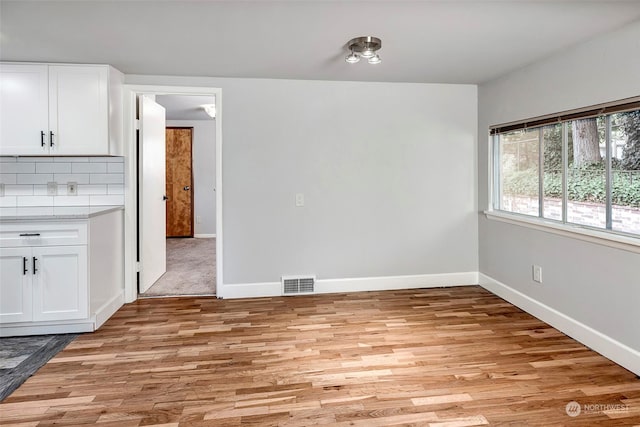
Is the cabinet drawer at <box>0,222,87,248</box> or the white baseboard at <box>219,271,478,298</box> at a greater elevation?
the cabinet drawer at <box>0,222,87,248</box>

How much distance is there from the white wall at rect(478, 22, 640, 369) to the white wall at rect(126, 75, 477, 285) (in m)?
0.39

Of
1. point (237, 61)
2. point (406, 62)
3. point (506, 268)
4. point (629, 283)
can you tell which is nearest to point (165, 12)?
point (237, 61)

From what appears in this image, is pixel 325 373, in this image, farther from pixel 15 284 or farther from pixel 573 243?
pixel 15 284

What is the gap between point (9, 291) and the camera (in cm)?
289

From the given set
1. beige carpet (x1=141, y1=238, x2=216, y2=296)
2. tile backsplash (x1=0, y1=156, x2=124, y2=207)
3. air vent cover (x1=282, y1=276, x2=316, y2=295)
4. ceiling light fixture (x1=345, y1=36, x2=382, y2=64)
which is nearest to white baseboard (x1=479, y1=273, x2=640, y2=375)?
air vent cover (x1=282, y1=276, x2=316, y2=295)

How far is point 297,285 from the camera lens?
396 centimetres

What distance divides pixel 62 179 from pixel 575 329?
4.50 metres

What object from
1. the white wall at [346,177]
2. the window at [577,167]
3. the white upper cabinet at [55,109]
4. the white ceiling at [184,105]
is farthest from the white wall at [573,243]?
the white upper cabinet at [55,109]

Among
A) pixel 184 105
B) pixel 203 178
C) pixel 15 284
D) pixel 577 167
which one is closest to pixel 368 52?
pixel 577 167

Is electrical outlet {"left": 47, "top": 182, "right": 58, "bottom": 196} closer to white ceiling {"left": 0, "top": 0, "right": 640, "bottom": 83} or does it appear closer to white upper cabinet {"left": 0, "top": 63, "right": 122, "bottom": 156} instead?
white upper cabinet {"left": 0, "top": 63, "right": 122, "bottom": 156}

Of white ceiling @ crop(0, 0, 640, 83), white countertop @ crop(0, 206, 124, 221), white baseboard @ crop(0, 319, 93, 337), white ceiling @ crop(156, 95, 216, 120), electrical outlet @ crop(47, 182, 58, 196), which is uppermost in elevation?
white ceiling @ crop(156, 95, 216, 120)

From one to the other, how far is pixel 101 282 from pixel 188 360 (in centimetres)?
123

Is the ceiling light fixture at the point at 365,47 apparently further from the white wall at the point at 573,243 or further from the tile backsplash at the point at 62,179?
the tile backsplash at the point at 62,179

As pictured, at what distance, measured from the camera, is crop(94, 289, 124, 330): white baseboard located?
315cm
